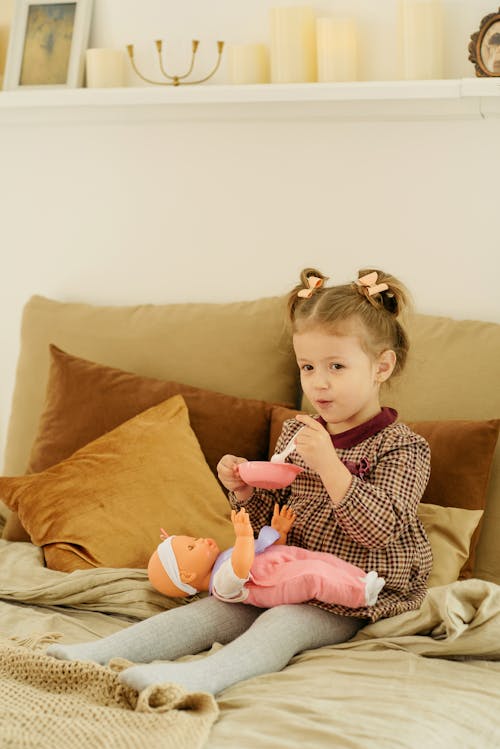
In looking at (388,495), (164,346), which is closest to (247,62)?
(164,346)

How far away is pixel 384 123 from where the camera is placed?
8.40ft

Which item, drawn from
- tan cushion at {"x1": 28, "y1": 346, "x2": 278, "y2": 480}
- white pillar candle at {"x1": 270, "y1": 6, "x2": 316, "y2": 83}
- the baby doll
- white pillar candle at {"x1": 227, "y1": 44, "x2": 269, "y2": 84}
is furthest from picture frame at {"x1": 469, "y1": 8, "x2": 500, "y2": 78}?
the baby doll

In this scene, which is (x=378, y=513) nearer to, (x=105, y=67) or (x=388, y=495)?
(x=388, y=495)

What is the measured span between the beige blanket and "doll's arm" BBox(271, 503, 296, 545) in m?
0.23

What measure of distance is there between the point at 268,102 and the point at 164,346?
25.9 inches

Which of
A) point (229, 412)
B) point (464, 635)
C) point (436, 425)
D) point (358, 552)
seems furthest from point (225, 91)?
point (464, 635)

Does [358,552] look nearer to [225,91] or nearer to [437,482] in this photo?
[437,482]

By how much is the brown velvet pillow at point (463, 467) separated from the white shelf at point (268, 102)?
78cm

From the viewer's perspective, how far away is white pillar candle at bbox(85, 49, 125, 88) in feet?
8.90

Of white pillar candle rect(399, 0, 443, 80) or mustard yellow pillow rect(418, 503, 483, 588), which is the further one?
white pillar candle rect(399, 0, 443, 80)

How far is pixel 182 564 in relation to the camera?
191 cm

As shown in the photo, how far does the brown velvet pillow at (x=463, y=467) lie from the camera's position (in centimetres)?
208

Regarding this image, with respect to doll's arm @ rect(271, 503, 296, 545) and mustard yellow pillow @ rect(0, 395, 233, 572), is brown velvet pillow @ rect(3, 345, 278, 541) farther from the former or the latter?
doll's arm @ rect(271, 503, 296, 545)

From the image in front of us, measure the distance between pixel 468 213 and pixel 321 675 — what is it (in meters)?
1.29
